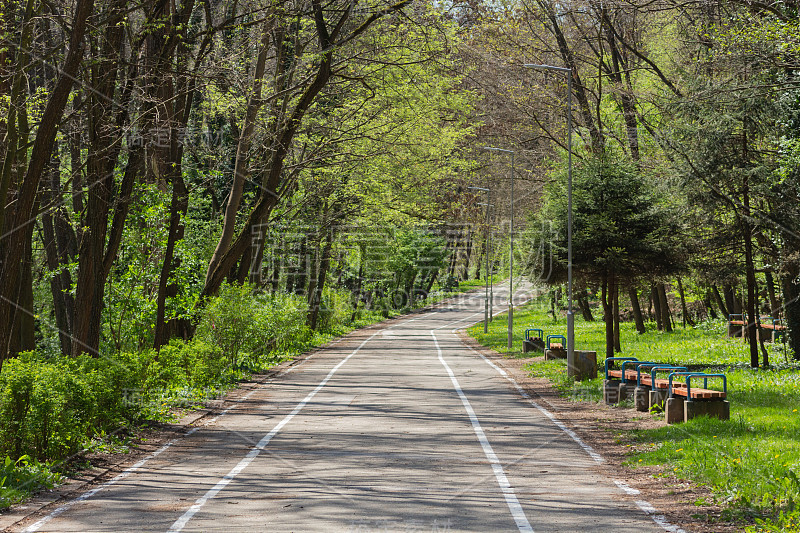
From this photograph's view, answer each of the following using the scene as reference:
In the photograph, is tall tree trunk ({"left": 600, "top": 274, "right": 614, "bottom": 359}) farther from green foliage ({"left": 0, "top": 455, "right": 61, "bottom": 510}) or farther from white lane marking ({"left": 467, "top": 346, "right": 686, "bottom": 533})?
green foliage ({"left": 0, "top": 455, "right": 61, "bottom": 510})

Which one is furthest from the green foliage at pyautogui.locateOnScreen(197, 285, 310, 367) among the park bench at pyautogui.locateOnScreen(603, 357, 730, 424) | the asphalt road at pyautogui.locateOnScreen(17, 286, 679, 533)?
the park bench at pyautogui.locateOnScreen(603, 357, 730, 424)

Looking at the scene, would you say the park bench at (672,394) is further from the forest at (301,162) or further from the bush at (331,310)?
the bush at (331,310)

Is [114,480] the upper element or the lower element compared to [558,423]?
upper

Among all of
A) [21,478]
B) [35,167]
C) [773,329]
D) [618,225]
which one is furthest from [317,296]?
[21,478]

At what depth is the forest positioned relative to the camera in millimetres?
14398

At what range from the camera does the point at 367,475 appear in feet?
32.8

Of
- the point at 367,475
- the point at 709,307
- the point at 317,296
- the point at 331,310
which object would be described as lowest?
the point at 367,475

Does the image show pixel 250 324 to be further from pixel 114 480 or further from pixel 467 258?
pixel 467 258

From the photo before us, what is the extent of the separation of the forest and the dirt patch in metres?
6.75

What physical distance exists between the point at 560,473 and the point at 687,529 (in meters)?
2.75

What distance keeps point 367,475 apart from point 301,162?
57.5 ft

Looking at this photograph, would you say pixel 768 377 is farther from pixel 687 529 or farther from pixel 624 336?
pixel 624 336

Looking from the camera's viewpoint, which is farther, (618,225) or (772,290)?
(772,290)

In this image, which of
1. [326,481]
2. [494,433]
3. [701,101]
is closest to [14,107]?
[326,481]
